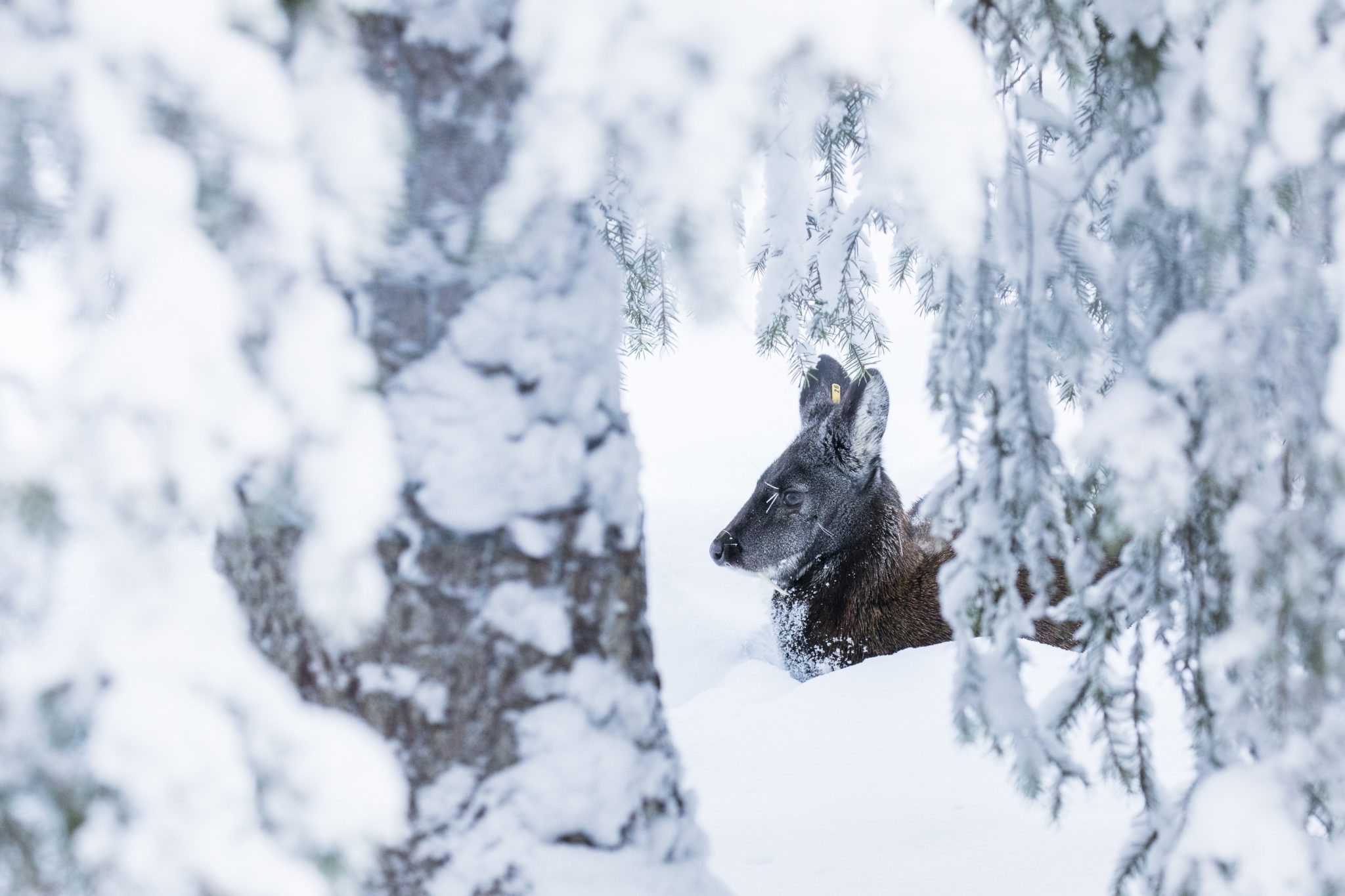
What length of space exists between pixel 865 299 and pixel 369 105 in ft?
9.89

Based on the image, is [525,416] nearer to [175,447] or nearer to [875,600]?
[175,447]

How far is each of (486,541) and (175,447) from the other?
57cm

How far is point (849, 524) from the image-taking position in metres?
5.18

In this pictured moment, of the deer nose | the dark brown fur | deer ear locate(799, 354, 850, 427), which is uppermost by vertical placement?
deer ear locate(799, 354, 850, 427)

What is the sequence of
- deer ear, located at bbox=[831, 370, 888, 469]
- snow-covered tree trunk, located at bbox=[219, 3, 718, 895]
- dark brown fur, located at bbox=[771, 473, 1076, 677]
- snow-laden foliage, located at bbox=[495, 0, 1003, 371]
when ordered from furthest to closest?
deer ear, located at bbox=[831, 370, 888, 469]
dark brown fur, located at bbox=[771, 473, 1076, 677]
snow-covered tree trunk, located at bbox=[219, 3, 718, 895]
snow-laden foliage, located at bbox=[495, 0, 1003, 371]

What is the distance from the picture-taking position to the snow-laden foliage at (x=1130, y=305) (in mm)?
1101

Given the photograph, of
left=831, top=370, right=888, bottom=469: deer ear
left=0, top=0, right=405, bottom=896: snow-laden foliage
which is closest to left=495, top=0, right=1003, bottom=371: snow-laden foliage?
left=0, top=0, right=405, bottom=896: snow-laden foliage

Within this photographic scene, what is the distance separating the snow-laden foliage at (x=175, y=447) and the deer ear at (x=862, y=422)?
4.01 meters

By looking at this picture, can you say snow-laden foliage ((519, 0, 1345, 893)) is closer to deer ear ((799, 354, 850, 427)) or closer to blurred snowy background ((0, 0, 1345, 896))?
blurred snowy background ((0, 0, 1345, 896))

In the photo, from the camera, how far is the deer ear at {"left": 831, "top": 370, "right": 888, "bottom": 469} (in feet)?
16.2

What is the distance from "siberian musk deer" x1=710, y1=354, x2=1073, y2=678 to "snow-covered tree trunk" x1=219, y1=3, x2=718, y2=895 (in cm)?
353

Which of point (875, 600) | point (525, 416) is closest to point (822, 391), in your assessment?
point (875, 600)

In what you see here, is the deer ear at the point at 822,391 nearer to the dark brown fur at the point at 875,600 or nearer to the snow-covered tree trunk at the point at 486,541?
the dark brown fur at the point at 875,600

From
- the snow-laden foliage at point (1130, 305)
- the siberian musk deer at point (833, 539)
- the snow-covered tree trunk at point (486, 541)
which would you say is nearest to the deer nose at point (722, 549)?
the siberian musk deer at point (833, 539)
